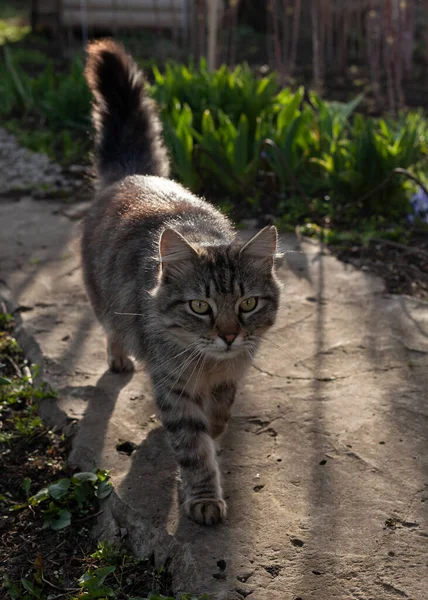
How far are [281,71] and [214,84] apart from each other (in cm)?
153

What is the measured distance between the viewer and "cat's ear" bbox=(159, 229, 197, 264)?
2.56m

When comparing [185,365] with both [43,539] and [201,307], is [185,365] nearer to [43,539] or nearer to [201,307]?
[201,307]

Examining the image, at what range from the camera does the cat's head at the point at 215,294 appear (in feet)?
8.43

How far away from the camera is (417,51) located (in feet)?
31.4

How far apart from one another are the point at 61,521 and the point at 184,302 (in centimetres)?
83

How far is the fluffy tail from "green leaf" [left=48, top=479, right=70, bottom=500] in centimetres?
164

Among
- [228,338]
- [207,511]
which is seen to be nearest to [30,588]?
[207,511]

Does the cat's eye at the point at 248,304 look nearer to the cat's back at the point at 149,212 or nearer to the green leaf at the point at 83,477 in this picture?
the cat's back at the point at 149,212

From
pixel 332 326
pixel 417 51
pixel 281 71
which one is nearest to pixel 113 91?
pixel 332 326

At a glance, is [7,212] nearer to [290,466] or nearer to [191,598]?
[290,466]

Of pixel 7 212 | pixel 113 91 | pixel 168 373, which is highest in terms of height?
pixel 113 91

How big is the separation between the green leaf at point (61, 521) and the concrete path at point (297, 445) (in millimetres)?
118

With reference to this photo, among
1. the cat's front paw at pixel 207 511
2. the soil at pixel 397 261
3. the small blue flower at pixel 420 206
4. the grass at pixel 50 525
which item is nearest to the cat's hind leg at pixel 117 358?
the grass at pixel 50 525

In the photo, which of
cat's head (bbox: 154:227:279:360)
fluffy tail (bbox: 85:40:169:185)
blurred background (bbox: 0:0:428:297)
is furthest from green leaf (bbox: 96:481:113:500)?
blurred background (bbox: 0:0:428:297)
